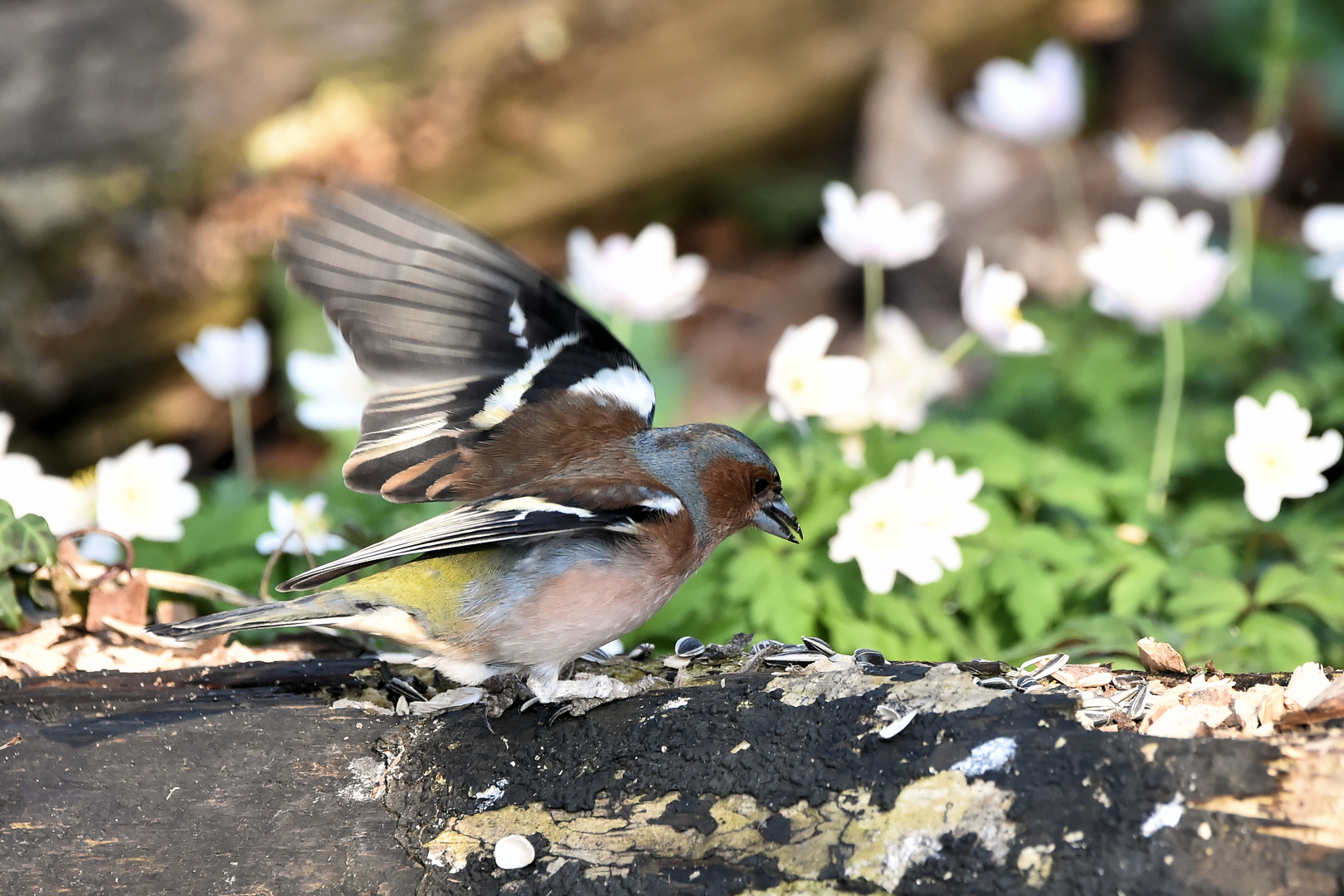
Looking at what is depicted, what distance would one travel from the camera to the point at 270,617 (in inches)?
93.3

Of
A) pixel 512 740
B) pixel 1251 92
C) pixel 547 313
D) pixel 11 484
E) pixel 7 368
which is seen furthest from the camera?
pixel 1251 92

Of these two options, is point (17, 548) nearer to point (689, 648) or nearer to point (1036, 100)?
point (689, 648)

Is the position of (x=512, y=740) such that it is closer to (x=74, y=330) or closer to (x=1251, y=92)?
(x=74, y=330)

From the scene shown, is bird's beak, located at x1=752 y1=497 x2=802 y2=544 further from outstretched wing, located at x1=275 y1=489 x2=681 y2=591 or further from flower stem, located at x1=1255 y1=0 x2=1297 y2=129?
flower stem, located at x1=1255 y1=0 x2=1297 y2=129

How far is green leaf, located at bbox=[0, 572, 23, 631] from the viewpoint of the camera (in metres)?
2.79

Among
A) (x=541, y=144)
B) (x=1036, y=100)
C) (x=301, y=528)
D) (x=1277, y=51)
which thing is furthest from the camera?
(x=541, y=144)

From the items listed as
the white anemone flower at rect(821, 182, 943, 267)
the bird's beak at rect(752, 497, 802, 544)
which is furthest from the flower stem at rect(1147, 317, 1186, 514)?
the bird's beak at rect(752, 497, 802, 544)

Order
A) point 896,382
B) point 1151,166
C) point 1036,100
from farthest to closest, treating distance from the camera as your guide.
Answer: point 1151,166 → point 1036,100 → point 896,382

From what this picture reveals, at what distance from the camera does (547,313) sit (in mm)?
2893

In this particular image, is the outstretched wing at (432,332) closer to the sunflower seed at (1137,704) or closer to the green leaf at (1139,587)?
the sunflower seed at (1137,704)

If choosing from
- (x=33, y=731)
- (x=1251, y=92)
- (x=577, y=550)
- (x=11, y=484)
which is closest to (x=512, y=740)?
(x=577, y=550)

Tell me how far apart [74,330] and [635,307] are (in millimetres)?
3030

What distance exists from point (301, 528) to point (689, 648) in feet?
4.28

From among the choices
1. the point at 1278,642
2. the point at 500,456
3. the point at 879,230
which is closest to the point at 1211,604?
the point at 1278,642
